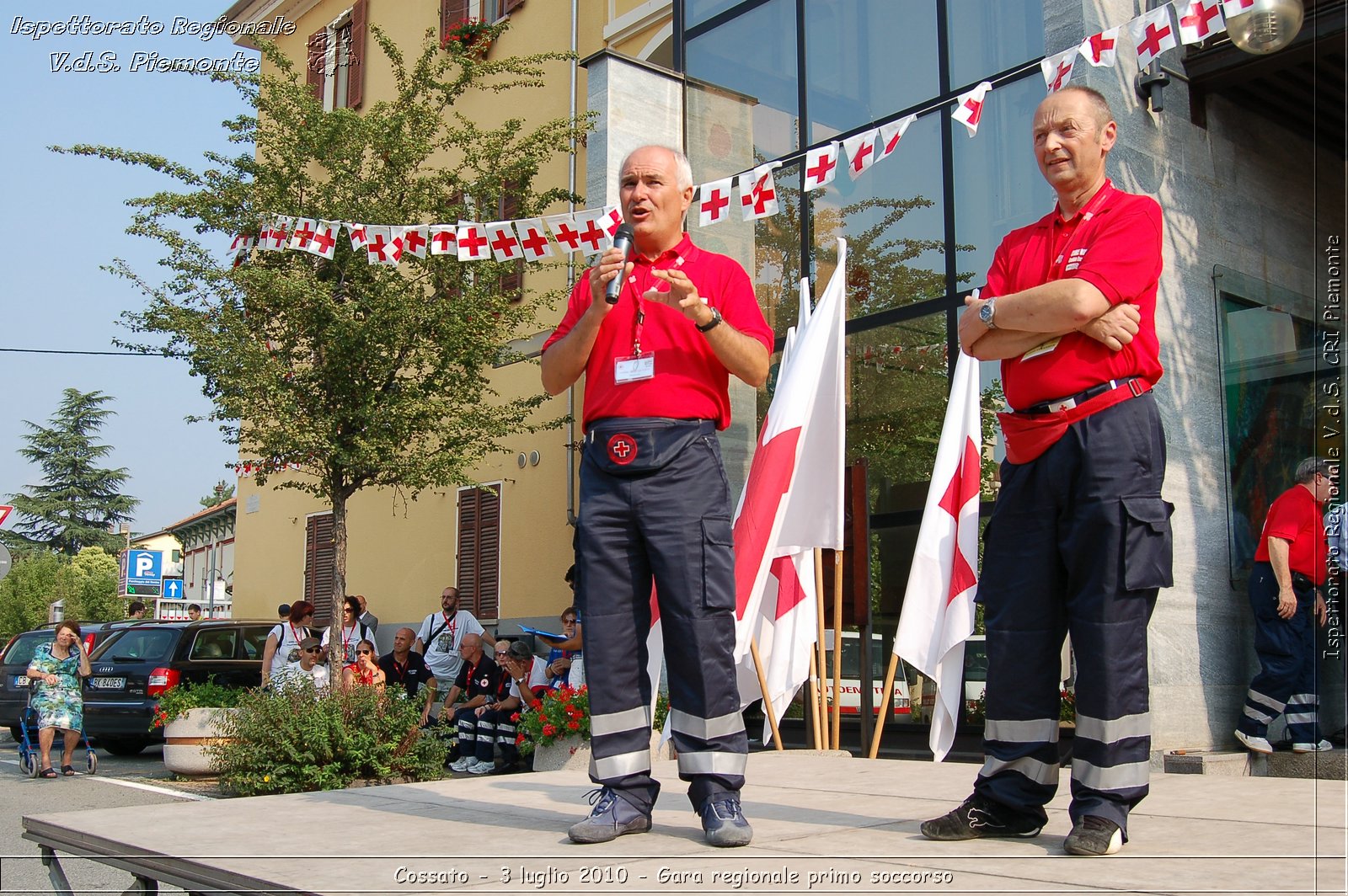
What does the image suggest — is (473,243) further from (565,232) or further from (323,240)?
(323,240)

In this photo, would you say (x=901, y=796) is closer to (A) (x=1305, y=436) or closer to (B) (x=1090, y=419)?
(B) (x=1090, y=419)

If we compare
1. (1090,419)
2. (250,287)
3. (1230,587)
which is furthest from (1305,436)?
(250,287)

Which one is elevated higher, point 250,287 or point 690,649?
point 250,287

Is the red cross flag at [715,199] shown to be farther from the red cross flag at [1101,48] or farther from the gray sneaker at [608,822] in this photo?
the gray sneaker at [608,822]

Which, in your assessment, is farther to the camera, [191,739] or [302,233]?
[191,739]

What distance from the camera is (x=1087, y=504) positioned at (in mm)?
3125

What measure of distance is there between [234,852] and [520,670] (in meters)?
8.59

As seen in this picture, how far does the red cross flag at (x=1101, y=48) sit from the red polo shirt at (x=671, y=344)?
4.20 m

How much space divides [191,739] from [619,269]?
9.23 m

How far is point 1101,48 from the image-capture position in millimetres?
7039

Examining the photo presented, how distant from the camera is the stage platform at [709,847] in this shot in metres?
2.63

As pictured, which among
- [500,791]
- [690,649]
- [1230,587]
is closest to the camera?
[690,649]

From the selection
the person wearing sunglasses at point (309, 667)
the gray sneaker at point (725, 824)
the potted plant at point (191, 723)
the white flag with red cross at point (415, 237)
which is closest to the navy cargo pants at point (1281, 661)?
the gray sneaker at point (725, 824)

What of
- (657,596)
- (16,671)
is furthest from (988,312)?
(16,671)
